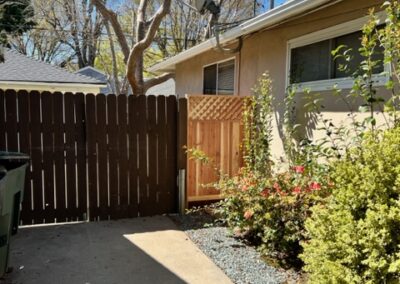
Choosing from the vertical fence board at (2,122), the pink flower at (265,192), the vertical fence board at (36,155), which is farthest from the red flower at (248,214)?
the vertical fence board at (2,122)

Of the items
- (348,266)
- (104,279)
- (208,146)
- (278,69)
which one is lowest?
(104,279)

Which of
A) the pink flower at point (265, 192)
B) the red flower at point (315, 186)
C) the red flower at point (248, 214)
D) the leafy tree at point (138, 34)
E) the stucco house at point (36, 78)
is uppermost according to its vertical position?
the leafy tree at point (138, 34)

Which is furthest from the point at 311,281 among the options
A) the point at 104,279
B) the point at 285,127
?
the point at 285,127

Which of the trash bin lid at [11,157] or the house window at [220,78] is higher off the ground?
the house window at [220,78]

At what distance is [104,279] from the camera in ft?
11.4

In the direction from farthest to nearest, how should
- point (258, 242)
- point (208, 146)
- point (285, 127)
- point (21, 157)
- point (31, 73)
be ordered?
point (31, 73) < point (208, 146) < point (285, 127) < point (258, 242) < point (21, 157)

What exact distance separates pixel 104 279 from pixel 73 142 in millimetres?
2189

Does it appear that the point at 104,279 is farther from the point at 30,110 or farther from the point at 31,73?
the point at 31,73

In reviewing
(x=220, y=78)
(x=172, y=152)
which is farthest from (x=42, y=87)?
(x=172, y=152)

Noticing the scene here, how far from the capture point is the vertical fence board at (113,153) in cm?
515

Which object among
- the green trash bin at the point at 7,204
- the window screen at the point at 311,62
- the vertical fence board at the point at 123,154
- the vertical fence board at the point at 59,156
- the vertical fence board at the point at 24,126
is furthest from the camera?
the vertical fence board at the point at 123,154

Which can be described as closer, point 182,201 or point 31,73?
point 182,201

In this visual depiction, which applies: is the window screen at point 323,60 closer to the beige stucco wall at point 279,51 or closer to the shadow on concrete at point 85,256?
the beige stucco wall at point 279,51

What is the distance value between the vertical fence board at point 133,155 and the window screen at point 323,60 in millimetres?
2266
